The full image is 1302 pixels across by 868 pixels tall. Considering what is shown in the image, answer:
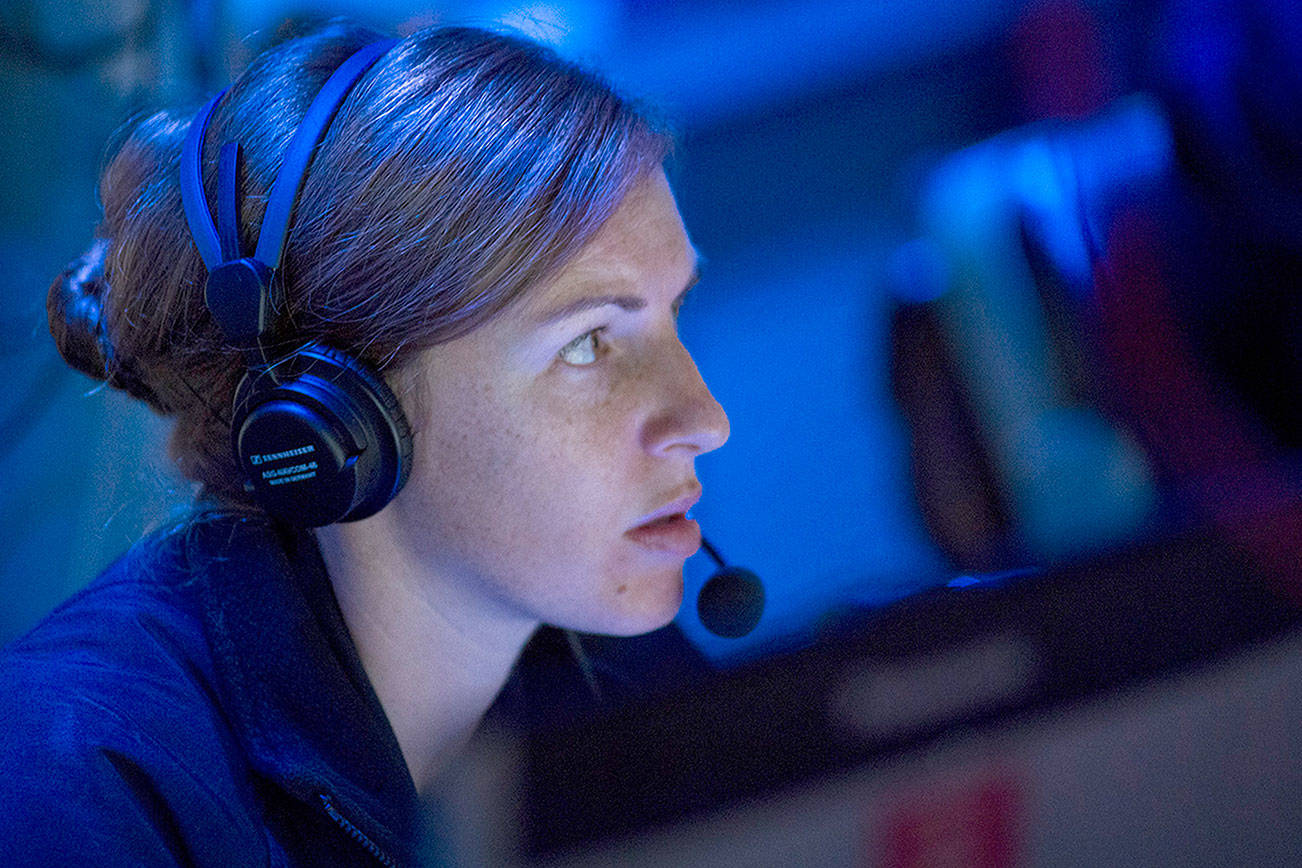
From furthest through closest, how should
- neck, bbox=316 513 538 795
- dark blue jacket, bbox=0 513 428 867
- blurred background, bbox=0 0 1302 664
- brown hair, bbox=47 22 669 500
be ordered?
blurred background, bbox=0 0 1302 664
neck, bbox=316 513 538 795
brown hair, bbox=47 22 669 500
dark blue jacket, bbox=0 513 428 867

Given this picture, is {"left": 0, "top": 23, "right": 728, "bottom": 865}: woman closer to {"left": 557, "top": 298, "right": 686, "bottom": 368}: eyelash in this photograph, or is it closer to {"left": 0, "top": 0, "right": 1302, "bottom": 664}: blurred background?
{"left": 557, "top": 298, "right": 686, "bottom": 368}: eyelash

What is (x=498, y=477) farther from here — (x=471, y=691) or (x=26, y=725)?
(x=26, y=725)

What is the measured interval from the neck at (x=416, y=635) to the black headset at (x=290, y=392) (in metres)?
0.14

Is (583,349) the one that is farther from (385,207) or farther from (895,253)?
(895,253)

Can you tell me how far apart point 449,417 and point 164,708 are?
1.03 ft

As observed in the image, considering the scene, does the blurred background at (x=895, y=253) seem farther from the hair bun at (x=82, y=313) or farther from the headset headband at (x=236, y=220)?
the headset headband at (x=236, y=220)

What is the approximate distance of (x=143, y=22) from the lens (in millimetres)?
1061

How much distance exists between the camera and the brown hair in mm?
706

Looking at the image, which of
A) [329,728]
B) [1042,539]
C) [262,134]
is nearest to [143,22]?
[262,134]

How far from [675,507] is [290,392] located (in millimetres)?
331

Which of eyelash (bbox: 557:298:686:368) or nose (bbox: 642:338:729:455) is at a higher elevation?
eyelash (bbox: 557:298:686:368)

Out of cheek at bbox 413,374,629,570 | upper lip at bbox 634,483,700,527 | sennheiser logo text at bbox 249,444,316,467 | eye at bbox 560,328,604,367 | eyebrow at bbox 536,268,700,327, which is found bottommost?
upper lip at bbox 634,483,700,527

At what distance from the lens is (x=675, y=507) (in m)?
0.77

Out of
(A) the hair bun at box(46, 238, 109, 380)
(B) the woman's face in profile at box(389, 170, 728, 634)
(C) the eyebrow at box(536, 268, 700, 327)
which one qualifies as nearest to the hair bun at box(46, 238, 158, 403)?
(A) the hair bun at box(46, 238, 109, 380)
